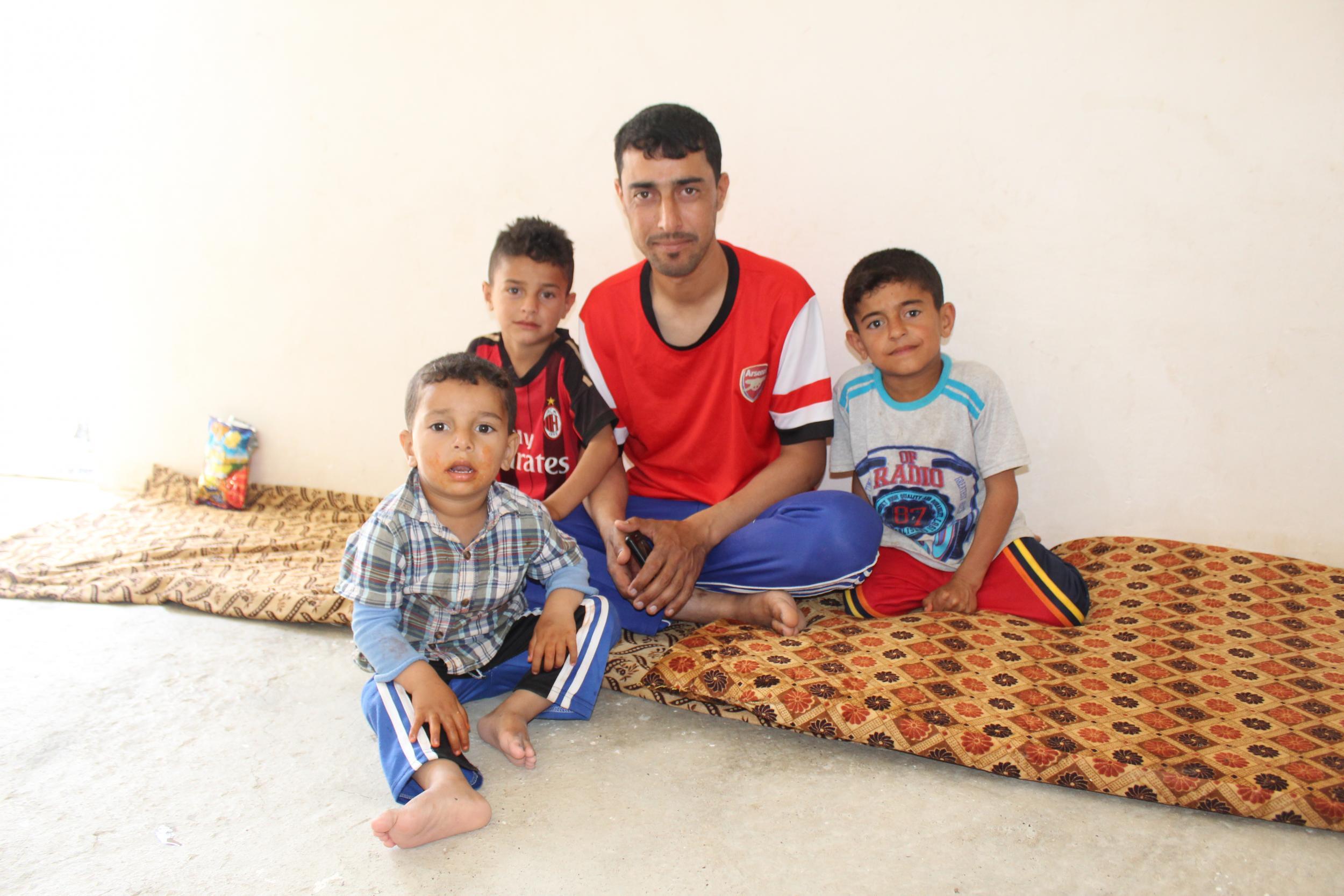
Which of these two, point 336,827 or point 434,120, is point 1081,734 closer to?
point 336,827

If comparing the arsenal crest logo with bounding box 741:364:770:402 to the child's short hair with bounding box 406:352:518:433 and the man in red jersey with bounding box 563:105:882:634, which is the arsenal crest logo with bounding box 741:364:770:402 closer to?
the man in red jersey with bounding box 563:105:882:634

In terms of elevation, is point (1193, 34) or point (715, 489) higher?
point (1193, 34)

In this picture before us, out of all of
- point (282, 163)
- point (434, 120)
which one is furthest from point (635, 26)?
point (282, 163)

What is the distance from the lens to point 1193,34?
7.64 ft

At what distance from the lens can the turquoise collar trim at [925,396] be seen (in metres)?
2.28

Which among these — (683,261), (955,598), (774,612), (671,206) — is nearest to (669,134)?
(671,206)

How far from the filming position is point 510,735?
64.7 inches

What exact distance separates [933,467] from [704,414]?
0.62 m

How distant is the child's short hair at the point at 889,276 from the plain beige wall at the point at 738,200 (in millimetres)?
410

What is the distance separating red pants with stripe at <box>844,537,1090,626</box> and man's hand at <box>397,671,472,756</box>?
1092mm

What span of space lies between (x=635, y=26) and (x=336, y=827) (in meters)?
2.44

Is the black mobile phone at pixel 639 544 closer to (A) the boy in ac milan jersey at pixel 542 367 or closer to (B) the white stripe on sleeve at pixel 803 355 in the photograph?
(A) the boy in ac milan jersey at pixel 542 367

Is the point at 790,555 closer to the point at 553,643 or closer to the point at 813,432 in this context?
the point at 813,432

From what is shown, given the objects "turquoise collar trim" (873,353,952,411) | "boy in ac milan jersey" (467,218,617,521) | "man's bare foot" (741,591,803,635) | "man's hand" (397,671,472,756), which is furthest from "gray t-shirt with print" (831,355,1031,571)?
"man's hand" (397,671,472,756)
